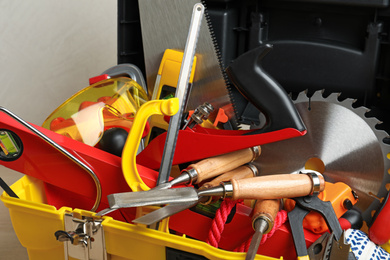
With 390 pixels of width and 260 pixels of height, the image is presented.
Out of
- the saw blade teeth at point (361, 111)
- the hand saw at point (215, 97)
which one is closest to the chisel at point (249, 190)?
the hand saw at point (215, 97)

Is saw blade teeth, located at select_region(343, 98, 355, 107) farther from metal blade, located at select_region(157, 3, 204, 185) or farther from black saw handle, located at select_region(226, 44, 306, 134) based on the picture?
metal blade, located at select_region(157, 3, 204, 185)

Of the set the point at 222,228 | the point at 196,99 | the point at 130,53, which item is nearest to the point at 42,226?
the point at 222,228

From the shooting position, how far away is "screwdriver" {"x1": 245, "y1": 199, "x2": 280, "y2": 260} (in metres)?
0.68

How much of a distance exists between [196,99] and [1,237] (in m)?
0.58

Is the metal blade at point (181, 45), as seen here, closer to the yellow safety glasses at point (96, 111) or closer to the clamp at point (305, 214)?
the yellow safety glasses at point (96, 111)

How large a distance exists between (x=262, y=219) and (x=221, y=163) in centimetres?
16

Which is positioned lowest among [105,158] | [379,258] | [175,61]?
[379,258]

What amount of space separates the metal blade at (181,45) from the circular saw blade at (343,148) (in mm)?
151

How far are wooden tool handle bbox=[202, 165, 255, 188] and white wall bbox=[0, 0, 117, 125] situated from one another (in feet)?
2.86

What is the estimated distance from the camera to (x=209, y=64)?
39.9 inches

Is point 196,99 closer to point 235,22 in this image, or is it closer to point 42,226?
point 235,22

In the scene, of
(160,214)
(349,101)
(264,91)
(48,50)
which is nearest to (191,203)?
(160,214)

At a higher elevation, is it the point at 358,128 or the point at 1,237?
the point at 358,128

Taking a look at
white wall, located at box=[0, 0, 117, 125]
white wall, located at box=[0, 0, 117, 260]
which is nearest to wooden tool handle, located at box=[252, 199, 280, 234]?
white wall, located at box=[0, 0, 117, 260]
